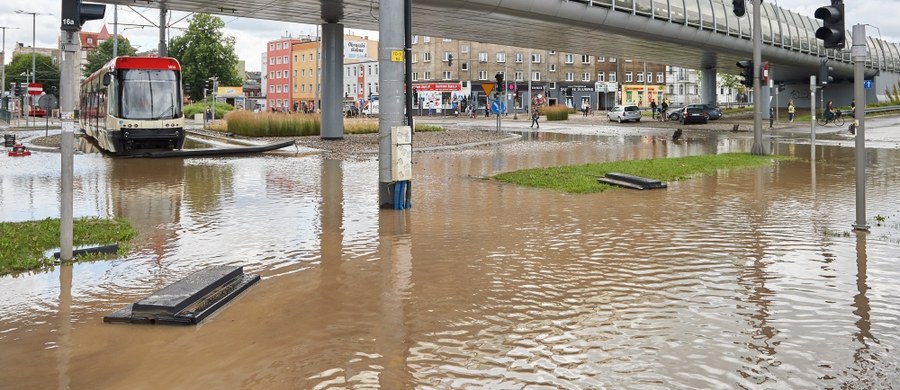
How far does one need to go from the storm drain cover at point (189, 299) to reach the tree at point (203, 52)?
90860mm

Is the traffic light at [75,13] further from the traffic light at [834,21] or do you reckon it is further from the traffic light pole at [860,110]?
the traffic light pole at [860,110]

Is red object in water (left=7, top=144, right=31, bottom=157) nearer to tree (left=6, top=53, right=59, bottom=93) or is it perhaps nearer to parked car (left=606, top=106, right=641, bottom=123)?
parked car (left=606, top=106, right=641, bottom=123)

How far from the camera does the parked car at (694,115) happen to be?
54.2 metres

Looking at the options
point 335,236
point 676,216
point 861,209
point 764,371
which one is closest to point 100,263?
point 335,236

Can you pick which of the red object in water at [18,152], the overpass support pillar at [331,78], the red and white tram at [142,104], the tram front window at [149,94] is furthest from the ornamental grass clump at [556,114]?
the red object in water at [18,152]

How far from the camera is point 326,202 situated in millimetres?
13898

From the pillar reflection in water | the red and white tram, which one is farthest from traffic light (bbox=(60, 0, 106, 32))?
the red and white tram

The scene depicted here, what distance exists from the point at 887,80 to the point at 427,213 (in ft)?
225

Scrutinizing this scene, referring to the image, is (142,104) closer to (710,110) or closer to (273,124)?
(273,124)

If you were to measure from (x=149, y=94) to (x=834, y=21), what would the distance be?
2135 centimetres

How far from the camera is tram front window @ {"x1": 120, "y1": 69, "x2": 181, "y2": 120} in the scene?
25.2m

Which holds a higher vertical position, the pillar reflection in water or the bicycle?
the bicycle

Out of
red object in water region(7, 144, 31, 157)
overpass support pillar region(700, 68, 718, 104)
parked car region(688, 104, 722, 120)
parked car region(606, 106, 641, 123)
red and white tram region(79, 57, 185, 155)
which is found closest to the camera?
red and white tram region(79, 57, 185, 155)

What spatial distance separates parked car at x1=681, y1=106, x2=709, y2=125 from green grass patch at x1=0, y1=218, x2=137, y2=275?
158 ft
